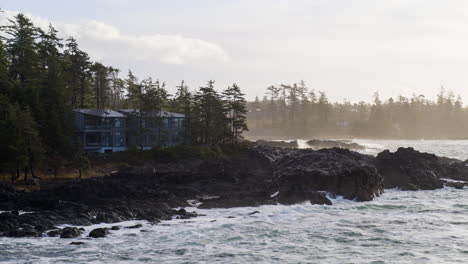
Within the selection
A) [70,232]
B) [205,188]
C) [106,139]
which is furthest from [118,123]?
[70,232]

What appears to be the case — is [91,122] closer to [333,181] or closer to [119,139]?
[119,139]

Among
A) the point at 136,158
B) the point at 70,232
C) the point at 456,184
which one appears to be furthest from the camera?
the point at 136,158

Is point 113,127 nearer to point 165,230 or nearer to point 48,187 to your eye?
point 48,187

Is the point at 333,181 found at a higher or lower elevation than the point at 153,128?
lower

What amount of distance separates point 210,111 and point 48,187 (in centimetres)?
3819

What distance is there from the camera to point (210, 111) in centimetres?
7781

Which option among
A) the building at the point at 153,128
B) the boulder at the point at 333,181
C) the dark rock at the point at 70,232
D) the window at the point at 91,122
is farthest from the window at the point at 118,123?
the dark rock at the point at 70,232

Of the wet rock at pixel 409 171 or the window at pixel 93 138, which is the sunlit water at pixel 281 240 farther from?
the window at pixel 93 138

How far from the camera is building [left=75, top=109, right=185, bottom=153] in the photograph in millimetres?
66688

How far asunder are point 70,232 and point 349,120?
176 meters

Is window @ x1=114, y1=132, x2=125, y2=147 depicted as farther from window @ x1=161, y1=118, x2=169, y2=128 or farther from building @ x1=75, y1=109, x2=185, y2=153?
window @ x1=161, y1=118, x2=169, y2=128

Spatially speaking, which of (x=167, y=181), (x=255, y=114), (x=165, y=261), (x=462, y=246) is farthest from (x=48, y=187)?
(x=255, y=114)

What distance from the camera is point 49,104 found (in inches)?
2149

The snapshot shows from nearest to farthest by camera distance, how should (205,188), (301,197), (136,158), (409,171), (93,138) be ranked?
(301,197) < (205,188) < (409,171) < (136,158) < (93,138)
